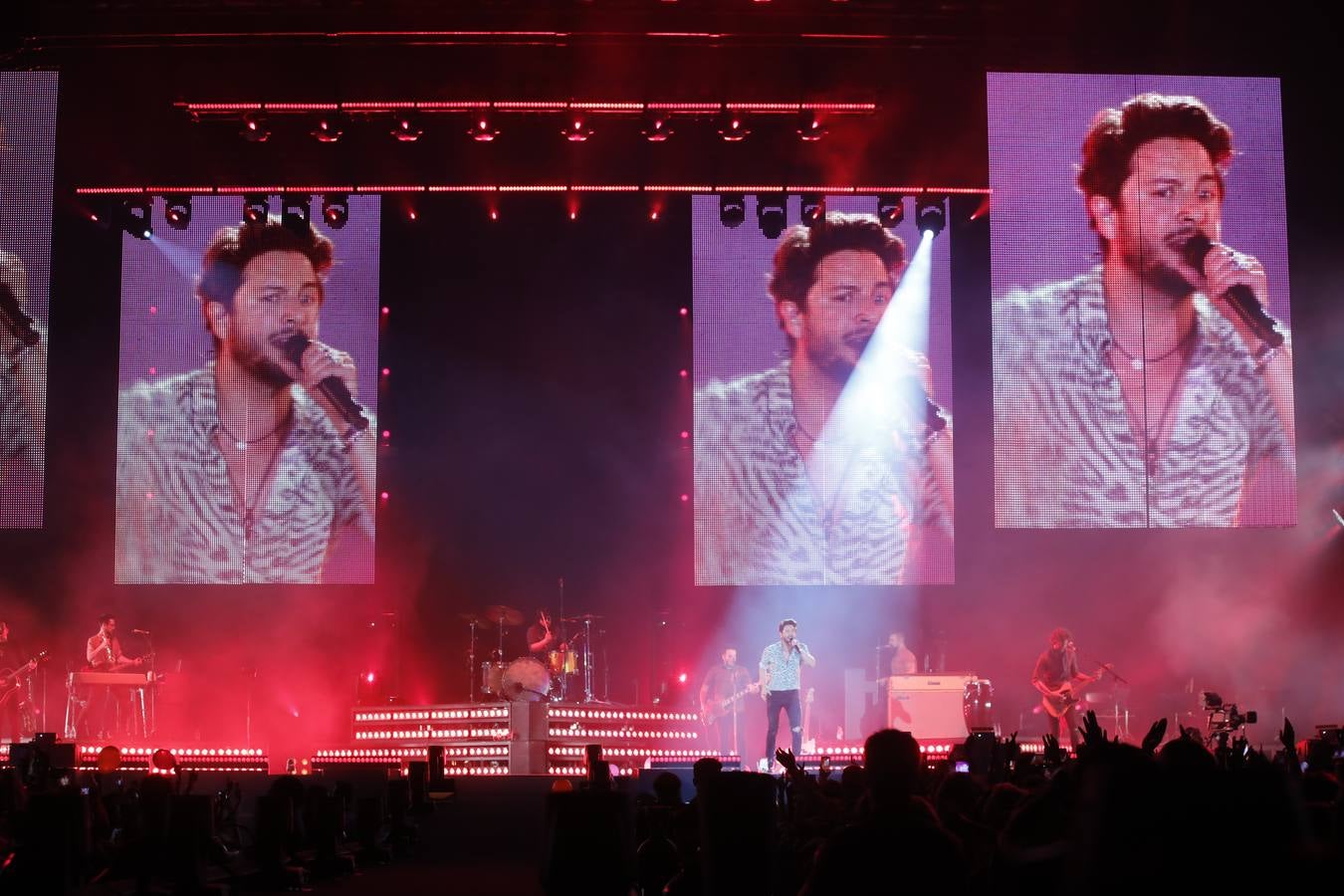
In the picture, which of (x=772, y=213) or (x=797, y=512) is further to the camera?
(x=797, y=512)

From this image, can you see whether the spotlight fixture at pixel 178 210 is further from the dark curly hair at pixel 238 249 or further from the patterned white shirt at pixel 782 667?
the patterned white shirt at pixel 782 667

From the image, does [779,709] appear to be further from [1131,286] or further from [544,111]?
[544,111]

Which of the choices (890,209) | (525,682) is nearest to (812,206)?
(890,209)

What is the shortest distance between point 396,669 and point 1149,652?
8.57 meters

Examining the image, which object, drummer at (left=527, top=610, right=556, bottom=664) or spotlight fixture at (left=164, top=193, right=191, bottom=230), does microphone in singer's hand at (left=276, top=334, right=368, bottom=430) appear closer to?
spotlight fixture at (left=164, top=193, right=191, bottom=230)

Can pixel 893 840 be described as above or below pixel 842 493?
below

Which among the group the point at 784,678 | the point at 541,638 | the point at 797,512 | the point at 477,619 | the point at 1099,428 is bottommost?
the point at 784,678

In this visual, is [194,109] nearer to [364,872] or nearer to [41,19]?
[41,19]

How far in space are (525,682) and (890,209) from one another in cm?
646

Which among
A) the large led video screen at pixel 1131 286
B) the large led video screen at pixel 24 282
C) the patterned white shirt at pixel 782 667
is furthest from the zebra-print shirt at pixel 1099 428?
the large led video screen at pixel 24 282

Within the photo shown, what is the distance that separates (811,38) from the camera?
567 inches

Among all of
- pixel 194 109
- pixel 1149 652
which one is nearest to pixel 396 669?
pixel 194 109

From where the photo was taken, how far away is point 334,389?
53.4 ft

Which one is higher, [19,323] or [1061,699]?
[19,323]
